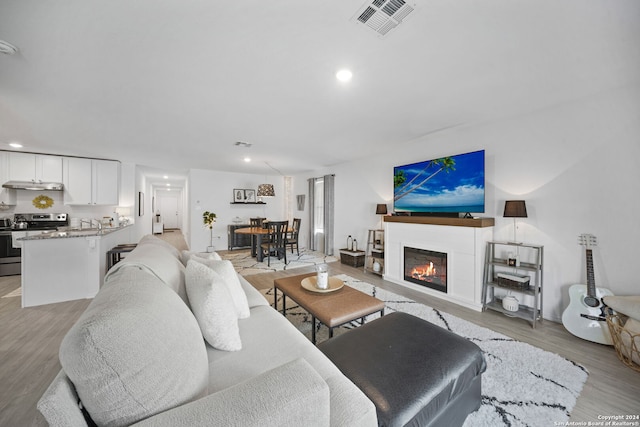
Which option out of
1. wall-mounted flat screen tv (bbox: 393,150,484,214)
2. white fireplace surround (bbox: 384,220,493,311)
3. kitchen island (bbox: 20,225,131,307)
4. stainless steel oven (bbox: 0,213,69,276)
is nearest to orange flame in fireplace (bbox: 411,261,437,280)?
white fireplace surround (bbox: 384,220,493,311)

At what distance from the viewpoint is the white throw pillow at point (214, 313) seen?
4.00ft

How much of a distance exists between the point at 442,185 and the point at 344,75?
2.23 m

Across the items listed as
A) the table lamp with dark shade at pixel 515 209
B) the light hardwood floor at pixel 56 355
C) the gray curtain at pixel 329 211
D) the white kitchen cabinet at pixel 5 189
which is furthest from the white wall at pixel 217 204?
the table lamp with dark shade at pixel 515 209

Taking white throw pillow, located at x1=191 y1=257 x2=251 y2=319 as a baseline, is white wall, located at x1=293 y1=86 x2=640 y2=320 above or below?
above

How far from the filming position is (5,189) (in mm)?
4434

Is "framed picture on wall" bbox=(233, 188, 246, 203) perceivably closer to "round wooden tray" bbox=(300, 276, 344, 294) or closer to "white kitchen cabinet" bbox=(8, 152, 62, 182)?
"white kitchen cabinet" bbox=(8, 152, 62, 182)

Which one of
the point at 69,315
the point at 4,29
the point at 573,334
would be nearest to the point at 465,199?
the point at 573,334

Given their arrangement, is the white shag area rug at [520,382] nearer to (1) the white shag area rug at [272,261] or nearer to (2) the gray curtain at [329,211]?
(1) the white shag area rug at [272,261]

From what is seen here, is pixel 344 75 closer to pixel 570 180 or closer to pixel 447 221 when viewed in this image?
pixel 447 221

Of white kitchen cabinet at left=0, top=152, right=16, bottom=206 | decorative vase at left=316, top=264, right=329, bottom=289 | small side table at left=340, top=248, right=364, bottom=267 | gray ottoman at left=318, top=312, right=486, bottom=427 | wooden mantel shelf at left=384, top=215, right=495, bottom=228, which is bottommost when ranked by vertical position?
small side table at left=340, top=248, right=364, bottom=267

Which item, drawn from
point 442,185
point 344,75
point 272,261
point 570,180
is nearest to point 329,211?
point 272,261

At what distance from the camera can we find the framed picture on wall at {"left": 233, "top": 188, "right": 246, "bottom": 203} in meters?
7.12

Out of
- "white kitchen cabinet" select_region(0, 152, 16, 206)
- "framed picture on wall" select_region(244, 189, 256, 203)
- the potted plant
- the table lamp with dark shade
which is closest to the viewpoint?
the table lamp with dark shade

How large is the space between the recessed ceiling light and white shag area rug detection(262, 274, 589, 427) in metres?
2.34
